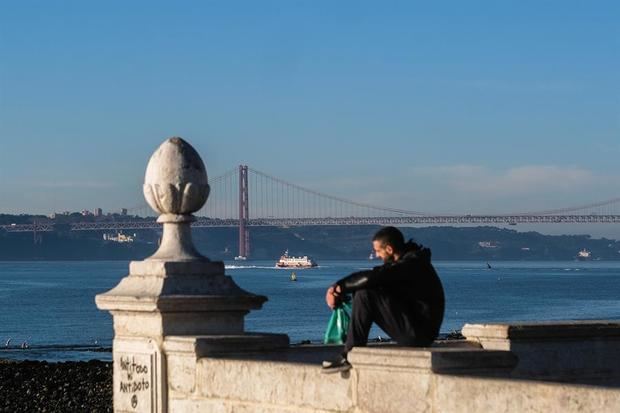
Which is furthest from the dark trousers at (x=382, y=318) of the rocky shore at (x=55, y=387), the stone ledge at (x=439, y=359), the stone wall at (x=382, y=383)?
the rocky shore at (x=55, y=387)

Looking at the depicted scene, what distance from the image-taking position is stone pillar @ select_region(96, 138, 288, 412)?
23.1ft

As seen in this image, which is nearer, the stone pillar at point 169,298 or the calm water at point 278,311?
the stone pillar at point 169,298

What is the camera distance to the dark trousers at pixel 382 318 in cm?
592

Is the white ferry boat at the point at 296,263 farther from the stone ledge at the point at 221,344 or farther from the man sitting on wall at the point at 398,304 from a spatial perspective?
the man sitting on wall at the point at 398,304

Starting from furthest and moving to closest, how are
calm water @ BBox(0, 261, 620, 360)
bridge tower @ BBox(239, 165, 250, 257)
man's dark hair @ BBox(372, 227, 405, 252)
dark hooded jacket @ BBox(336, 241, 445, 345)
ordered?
bridge tower @ BBox(239, 165, 250, 257) → calm water @ BBox(0, 261, 620, 360) → man's dark hair @ BBox(372, 227, 405, 252) → dark hooded jacket @ BBox(336, 241, 445, 345)

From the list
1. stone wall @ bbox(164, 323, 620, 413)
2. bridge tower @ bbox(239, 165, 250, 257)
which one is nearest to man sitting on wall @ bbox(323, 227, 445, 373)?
stone wall @ bbox(164, 323, 620, 413)

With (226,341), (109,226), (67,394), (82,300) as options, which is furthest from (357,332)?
(109,226)

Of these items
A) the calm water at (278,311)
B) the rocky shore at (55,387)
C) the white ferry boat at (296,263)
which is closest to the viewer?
the rocky shore at (55,387)

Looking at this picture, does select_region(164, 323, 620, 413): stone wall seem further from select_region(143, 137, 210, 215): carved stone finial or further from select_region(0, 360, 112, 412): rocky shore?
select_region(0, 360, 112, 412): rocky shore

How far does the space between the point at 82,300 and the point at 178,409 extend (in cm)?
7703

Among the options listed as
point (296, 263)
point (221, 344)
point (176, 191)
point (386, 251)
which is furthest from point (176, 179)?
point (296, 263)

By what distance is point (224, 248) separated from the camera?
547ft

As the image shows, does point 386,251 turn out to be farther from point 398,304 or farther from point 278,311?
point 278,311

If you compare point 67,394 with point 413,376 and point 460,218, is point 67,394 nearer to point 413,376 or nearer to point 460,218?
point 413,376
